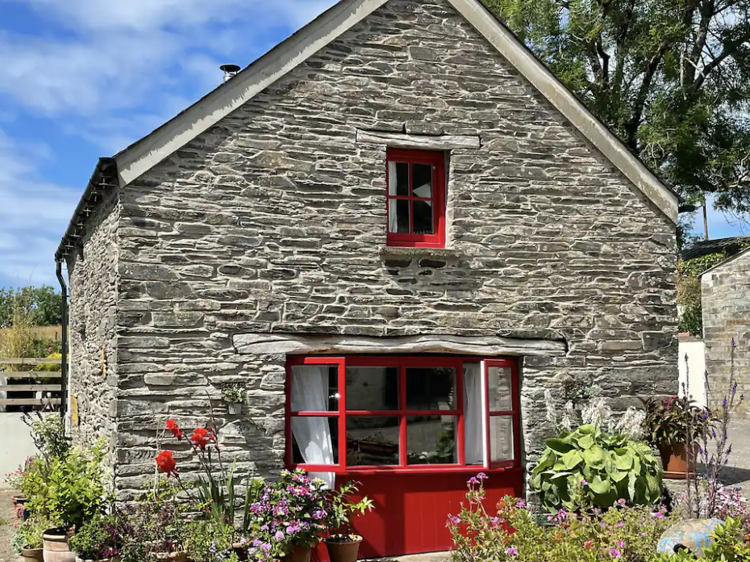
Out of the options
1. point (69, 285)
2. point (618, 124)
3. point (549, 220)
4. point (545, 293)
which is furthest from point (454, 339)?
point (618, 124)

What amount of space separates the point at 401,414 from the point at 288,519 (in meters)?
1.91

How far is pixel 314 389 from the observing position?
324 inches

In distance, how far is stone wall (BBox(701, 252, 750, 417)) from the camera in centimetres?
1823

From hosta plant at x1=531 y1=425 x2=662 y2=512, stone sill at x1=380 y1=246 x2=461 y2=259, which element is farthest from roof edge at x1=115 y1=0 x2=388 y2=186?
hosta plant at x1=531 y1=425 x2=662 y2=512

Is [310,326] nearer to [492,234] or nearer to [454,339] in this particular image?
[454,339]

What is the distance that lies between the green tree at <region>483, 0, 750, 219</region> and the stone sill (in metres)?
12.6

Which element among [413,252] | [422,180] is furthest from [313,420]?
[422,180]

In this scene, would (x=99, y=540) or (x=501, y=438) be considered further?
(x=501, y=438)

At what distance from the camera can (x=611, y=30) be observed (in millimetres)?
20500

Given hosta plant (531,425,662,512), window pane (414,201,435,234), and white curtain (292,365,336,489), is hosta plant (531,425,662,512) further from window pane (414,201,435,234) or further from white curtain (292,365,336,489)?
window pane (414,201,435,234)

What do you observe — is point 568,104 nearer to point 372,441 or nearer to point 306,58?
point 306,58

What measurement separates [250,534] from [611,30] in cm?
1747

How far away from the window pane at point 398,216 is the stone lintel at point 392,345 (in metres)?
1.24

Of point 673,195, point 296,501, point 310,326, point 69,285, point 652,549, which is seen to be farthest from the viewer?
point 69,285
